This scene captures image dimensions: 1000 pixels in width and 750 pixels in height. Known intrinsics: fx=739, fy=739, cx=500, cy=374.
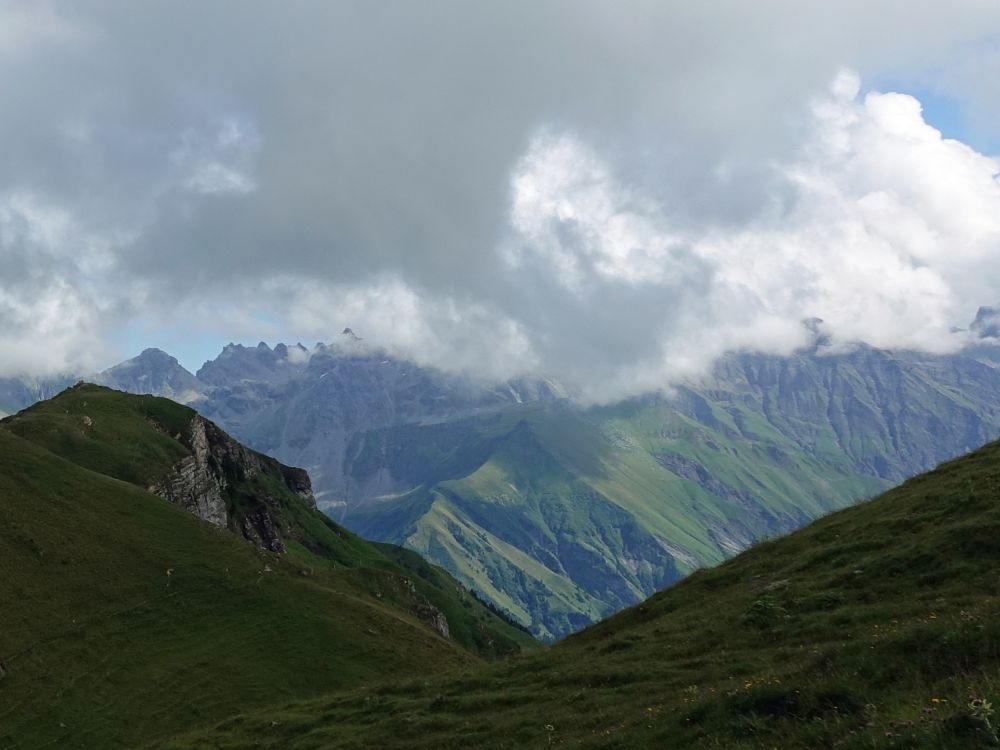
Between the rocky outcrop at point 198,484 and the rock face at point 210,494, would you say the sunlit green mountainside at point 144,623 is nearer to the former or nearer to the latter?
the rocky outcrop at point 198,484

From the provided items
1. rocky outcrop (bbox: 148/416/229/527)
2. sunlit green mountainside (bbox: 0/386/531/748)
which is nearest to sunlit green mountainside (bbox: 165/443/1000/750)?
sunlit green mountainside (bbox: 0/386/531/748)

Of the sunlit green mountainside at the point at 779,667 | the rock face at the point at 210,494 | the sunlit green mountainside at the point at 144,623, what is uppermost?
the rock face at the point at 210,494

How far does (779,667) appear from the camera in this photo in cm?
2783

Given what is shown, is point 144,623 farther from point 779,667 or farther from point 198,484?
point 198,484

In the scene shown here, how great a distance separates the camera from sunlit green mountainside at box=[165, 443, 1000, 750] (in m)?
19.6

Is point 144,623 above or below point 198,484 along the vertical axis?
below

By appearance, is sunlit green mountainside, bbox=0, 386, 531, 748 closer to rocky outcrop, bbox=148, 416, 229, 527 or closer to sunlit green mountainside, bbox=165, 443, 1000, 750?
sunlit green mountainside, bbox=165, 443, 1000, 750

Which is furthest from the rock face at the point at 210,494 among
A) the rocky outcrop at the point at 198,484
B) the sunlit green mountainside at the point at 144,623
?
the sunlit green mountainside at the point at 144,623

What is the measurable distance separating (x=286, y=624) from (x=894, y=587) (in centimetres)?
6876

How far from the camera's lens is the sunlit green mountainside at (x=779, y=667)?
770 inches

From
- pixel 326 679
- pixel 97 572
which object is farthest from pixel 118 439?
pixel 326 679

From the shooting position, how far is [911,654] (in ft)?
72.6

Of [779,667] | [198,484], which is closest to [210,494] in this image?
[198,484]

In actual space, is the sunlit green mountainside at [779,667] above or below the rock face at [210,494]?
below
